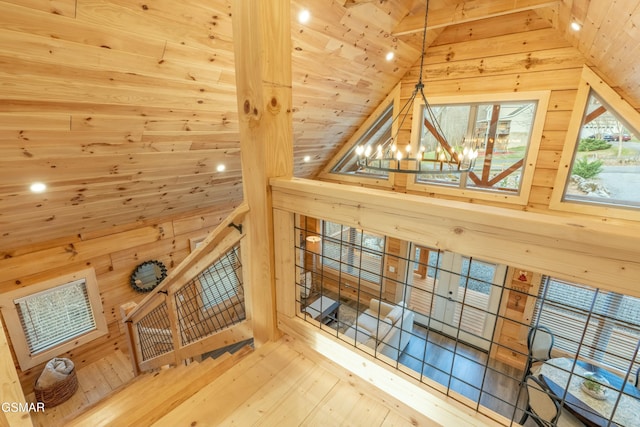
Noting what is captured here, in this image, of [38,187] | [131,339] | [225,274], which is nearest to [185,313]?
[225,274]

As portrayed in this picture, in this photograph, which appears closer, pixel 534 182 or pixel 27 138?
pixel 27 138

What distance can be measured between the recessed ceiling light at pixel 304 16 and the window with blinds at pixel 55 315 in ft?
13.4

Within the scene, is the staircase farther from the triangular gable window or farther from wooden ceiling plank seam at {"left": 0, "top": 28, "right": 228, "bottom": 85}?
the triangular gable window

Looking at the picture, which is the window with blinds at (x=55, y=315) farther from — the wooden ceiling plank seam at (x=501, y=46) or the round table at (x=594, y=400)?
the wooden ceiling plank seam at (x=501, y=46)

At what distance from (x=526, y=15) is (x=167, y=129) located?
13.1ft

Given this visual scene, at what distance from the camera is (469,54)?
3762mm

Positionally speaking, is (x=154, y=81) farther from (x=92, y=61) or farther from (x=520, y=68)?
(x=520, y=68)

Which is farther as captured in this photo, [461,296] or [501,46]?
[461,296]

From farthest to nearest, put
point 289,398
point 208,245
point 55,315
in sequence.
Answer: point 55,315 < point 208,245 < point 289,398

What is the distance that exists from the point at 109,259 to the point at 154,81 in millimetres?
2966

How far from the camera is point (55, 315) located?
3861 millimetres

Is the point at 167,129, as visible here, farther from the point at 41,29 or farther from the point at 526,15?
the point at 526,15

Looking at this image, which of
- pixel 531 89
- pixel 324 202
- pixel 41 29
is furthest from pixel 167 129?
pixel 531 89

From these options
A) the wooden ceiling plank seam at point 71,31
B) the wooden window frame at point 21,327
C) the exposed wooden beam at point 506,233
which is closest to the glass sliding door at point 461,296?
the exposed wooden beam at point 506,233
